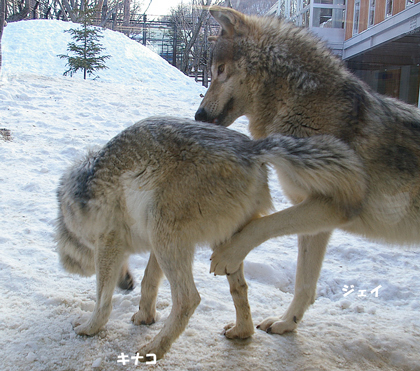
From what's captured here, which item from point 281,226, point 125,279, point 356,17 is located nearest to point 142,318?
point 125,279

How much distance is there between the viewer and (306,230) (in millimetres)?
2340

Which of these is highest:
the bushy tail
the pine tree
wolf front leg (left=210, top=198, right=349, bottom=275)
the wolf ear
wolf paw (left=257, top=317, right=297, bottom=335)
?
the pine tree

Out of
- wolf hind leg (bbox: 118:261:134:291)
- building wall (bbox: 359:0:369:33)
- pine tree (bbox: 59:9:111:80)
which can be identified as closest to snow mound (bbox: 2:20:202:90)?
pine tree (bbox: 59:9:111:80)

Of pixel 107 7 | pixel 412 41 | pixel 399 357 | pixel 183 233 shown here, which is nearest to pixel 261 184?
pixel 183 233

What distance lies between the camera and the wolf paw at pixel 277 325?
2.77 m

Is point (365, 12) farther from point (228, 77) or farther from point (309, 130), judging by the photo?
point (309, 130)

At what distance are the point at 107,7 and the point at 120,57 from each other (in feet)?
6.17

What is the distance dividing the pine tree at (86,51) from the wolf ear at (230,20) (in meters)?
10.6

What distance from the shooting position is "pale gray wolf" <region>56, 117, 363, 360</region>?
220cm

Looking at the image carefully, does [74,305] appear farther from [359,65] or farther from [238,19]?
[359,65]

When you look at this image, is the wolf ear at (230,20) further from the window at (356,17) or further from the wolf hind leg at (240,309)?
the window at (356,17)

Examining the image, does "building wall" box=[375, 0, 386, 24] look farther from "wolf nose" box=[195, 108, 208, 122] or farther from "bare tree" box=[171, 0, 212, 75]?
"wolf nose" box=[195, 108, 208, 122]

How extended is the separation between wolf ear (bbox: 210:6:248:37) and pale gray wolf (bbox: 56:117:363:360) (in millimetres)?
766

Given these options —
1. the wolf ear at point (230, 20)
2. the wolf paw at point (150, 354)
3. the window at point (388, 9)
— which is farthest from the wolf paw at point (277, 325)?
the window at point (388, 9)
